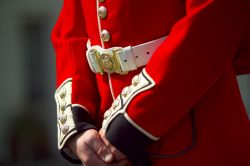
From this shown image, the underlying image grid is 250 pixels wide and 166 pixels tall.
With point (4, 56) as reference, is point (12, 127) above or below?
below

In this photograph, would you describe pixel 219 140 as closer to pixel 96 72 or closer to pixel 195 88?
pixel 195 88

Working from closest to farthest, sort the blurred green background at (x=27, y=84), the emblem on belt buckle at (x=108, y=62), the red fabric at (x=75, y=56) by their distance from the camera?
the emblem on belt buckle at (x=108, y=62) → the red fabric at (x=75, y=56) → the blurred green background at (x=27, y=84)

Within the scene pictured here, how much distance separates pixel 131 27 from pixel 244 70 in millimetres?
284

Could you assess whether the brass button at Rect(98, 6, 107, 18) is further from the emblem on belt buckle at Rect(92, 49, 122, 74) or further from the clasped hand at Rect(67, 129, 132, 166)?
the clasped hand at Rect(67, 129, 132, 166)

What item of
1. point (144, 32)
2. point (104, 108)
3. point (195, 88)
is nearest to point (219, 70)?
point (195, 88)

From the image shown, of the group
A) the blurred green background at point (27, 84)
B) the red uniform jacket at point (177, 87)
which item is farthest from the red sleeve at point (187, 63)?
the blurred green background at point (27, 84)

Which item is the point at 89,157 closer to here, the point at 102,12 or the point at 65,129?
the point at 65,129

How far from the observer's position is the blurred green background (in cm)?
516

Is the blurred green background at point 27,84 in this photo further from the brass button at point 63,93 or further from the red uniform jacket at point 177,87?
the red uniform jacket at point 177,87

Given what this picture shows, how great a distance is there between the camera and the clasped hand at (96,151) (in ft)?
4.32

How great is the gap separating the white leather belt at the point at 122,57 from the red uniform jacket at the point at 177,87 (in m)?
0.01

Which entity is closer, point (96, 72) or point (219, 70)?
point (219, 70)

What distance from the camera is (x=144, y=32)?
1352 millimetres

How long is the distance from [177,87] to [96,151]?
0.21 meters
